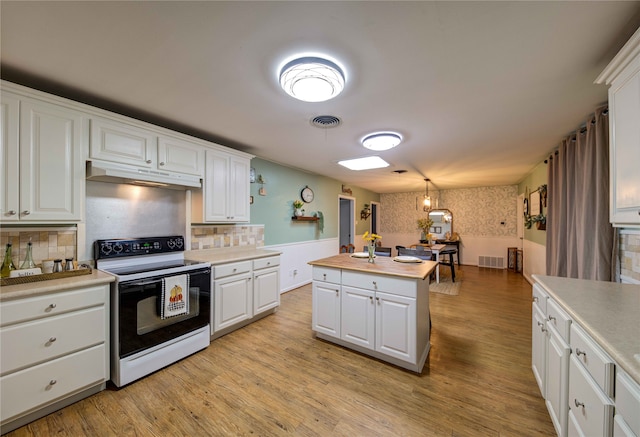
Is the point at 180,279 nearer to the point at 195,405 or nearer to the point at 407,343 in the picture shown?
the point at 195,405

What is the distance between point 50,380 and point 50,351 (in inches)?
7.4

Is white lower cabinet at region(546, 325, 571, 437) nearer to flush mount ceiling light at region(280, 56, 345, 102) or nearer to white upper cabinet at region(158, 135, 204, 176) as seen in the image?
flush mount ceiling light at region(280, 56, 345, 102)

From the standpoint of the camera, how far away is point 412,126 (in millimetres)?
2523

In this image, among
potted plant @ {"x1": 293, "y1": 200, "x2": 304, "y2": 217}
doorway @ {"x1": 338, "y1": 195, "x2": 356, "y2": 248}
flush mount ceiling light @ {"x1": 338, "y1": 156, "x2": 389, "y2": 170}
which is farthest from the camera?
doorway @ {"x1": 338, "y1": 195, "x2": 356, "y2": 248}

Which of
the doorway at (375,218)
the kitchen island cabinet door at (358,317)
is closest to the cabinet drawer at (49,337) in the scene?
the kitchen island cabinet door at (358,317)

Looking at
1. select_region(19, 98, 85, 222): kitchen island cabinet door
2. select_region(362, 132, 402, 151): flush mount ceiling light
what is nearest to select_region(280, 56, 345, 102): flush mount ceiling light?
select_region(362, 132, 402, 151): flush mount ceiling light

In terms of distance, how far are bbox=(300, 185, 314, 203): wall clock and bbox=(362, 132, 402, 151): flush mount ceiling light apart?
2.12 m

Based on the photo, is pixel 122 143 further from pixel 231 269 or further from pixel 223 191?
pixel 231 269

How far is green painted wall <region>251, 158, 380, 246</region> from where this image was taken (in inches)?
154

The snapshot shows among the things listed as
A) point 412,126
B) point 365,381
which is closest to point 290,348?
point 365,381

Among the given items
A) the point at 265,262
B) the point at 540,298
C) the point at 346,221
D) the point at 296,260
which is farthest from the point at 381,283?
the point at 346,221

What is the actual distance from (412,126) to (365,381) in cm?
243

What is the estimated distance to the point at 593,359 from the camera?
1002mm

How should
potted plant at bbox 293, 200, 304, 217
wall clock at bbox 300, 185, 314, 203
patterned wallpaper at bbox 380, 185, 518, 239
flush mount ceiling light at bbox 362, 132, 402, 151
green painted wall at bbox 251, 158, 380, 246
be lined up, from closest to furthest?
flush mount ceiling light at bbox 362, 132, 402, 151, green painted wall at bbox 251, 158, 380, 246, potted plant at bbox 293, 200, 304, 217, wall clock at bbox 300, 185, 314, 203, patterned wallpaper at bbox 380, 185, 518, 239
